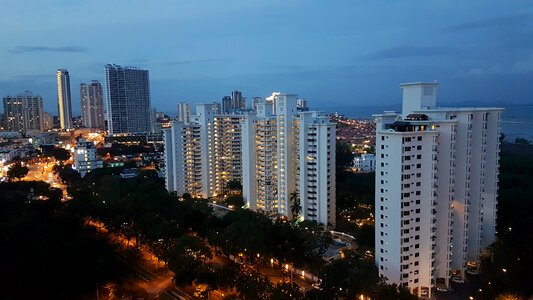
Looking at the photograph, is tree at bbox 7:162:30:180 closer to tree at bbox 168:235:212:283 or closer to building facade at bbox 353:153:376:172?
tree at bbox 168:235:212:283

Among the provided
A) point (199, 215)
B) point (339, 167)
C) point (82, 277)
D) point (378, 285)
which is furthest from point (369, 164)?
point (82, 277)

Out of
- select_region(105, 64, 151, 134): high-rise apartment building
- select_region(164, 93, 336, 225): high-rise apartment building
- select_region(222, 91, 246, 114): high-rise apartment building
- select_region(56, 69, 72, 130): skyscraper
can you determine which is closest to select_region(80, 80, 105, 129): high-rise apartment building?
select_region(56, 69, 72, 130): skyscraper

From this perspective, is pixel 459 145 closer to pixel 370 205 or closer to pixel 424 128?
pixel 424 128

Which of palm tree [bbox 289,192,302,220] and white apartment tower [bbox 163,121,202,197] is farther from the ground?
white apartment tower [bbox 163,121,202,197]

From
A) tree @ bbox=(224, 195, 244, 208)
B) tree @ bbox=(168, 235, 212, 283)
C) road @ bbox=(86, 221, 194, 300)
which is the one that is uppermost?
tree @ bbox=(168, 235, 212, 283)

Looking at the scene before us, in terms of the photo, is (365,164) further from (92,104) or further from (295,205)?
(92,104)
